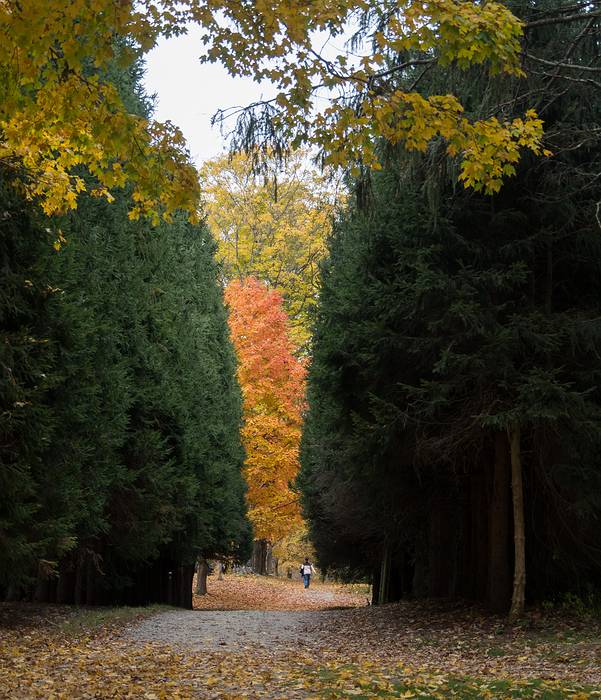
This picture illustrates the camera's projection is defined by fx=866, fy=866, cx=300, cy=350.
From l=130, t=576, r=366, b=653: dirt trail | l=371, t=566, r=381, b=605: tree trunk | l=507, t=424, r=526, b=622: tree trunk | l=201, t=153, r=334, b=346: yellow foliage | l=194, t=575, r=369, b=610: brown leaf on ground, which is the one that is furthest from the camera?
l=194, t=575, r=369, b=610: brown leaf on ground

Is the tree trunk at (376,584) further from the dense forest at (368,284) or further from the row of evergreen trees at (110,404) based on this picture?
the dense forest at (368,284)

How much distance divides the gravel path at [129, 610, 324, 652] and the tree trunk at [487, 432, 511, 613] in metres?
3.14

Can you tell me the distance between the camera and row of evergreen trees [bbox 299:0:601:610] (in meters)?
12.3

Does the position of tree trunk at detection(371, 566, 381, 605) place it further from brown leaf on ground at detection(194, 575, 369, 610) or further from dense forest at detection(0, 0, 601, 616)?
dense forest at detection(0, 0, 601, 616)

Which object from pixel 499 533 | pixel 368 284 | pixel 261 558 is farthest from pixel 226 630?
pixel 261 558

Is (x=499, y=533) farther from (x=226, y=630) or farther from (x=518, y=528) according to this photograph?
(x=226, y=630)

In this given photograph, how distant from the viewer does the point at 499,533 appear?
14.1m

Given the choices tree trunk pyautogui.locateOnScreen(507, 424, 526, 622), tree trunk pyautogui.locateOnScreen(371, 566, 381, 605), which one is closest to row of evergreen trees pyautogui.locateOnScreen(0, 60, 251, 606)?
tree trunk pyautogui.locateOnScreen(371, 566, 381, 605)

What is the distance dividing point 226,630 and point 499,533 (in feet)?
15.5

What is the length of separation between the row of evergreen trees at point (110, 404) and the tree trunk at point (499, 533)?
661cm

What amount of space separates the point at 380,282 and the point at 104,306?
17.9 feet

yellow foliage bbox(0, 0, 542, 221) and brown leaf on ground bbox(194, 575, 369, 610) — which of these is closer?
yellow foliage bbox(0, 0, 542, 221)

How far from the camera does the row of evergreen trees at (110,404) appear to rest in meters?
11.9

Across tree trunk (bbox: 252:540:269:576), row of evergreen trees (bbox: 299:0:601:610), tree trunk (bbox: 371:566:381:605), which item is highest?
row of evergreen trees (bbox: 299:0:601:610)
